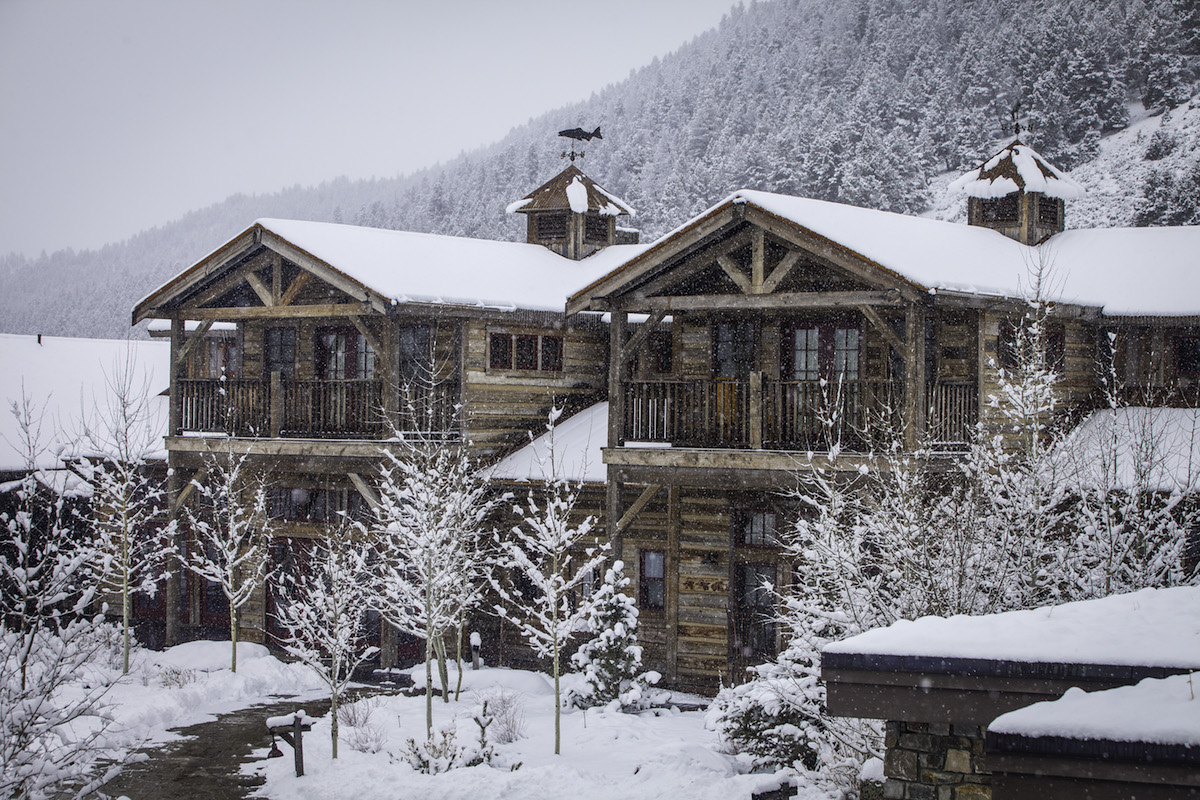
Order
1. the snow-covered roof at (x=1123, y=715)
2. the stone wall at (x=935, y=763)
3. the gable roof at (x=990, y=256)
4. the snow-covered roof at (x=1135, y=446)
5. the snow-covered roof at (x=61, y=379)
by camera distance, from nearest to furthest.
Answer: the snow-covered roof at (x=1123, y=715) → the stone wall at (x=935, y=763) → the snow-covered roof at (x=1135, y=446) → the gable roof at (x=990, y=256) → the snow-covered roof at (x=61, y=379)

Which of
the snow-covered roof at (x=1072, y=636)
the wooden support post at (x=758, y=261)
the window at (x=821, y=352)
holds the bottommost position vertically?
the snow-covered roof at (x=1072, y=636)

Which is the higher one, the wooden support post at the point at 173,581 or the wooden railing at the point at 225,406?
the wooden railing at the point at 225,406

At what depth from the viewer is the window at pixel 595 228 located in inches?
1145

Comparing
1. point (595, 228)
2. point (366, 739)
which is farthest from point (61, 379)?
point (366, 739)

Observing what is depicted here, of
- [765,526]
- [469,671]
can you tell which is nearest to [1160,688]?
[765,526]

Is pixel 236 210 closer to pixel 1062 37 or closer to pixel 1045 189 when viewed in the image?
pixel 1062 37

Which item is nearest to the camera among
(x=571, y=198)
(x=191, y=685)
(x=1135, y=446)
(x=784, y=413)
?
(x=1135, y=446)

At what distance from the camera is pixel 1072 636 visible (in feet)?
24.6

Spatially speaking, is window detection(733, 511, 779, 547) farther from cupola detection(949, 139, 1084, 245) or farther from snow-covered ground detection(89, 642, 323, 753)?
cupola detection(949, 139, 1084, 245)

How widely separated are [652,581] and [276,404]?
8099 millimetres

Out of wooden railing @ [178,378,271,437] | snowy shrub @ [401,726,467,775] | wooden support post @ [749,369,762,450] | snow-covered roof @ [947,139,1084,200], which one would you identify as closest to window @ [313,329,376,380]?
wooden railing @ [178,378,271,437]

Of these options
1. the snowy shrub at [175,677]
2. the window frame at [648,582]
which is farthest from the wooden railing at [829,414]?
the snowy shrub at [175,677]

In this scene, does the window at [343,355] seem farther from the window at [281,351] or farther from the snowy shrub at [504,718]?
the snowy shrub at [504,718]

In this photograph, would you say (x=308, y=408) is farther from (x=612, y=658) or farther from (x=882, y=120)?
(x=882, y=120)
